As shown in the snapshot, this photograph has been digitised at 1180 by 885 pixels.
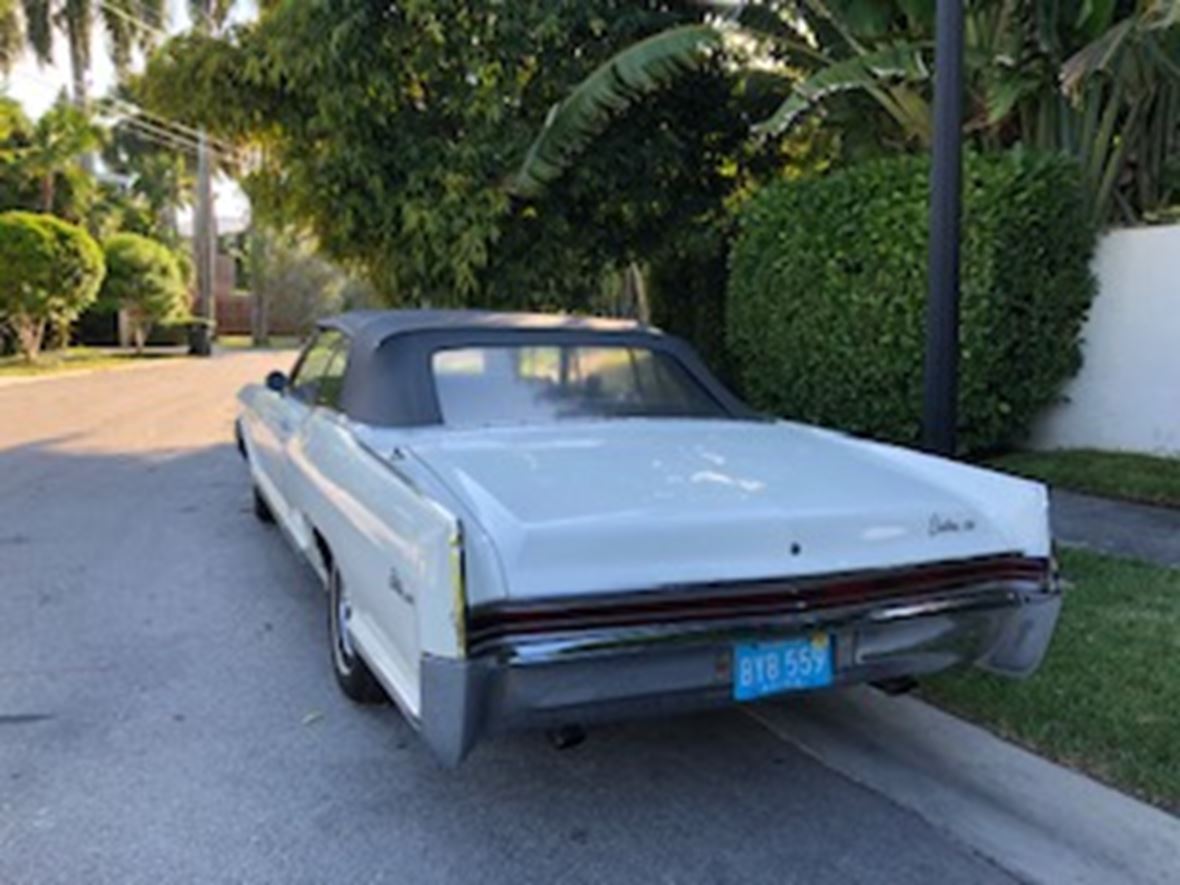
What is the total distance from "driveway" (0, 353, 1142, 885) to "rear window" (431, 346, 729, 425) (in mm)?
1316

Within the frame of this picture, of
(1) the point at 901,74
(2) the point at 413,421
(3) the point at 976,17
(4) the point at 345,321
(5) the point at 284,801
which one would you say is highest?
(3) the point at 976,17

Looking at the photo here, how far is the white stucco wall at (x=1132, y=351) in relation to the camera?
812 cm

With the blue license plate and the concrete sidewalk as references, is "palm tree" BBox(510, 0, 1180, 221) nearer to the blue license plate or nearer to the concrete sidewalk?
the concrete sidewalk

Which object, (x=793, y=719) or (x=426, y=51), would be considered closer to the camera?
(x=793, y=719)

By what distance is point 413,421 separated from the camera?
424cm

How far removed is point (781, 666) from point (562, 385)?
1.99m

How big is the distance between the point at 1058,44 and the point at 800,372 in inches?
137

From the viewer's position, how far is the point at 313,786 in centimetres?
350

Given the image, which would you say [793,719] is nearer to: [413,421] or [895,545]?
→ [895,545]

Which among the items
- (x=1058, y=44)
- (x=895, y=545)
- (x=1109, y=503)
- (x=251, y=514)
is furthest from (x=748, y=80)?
(x=895, y=545)

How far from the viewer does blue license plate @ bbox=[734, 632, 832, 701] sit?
9.73ft

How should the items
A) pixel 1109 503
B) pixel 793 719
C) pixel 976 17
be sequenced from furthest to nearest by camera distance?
pixel 976 17 < pixel 1109 503 < pixel 793 719

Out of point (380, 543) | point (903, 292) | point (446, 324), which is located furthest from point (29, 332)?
point (380, 543)

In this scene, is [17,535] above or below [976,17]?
below
